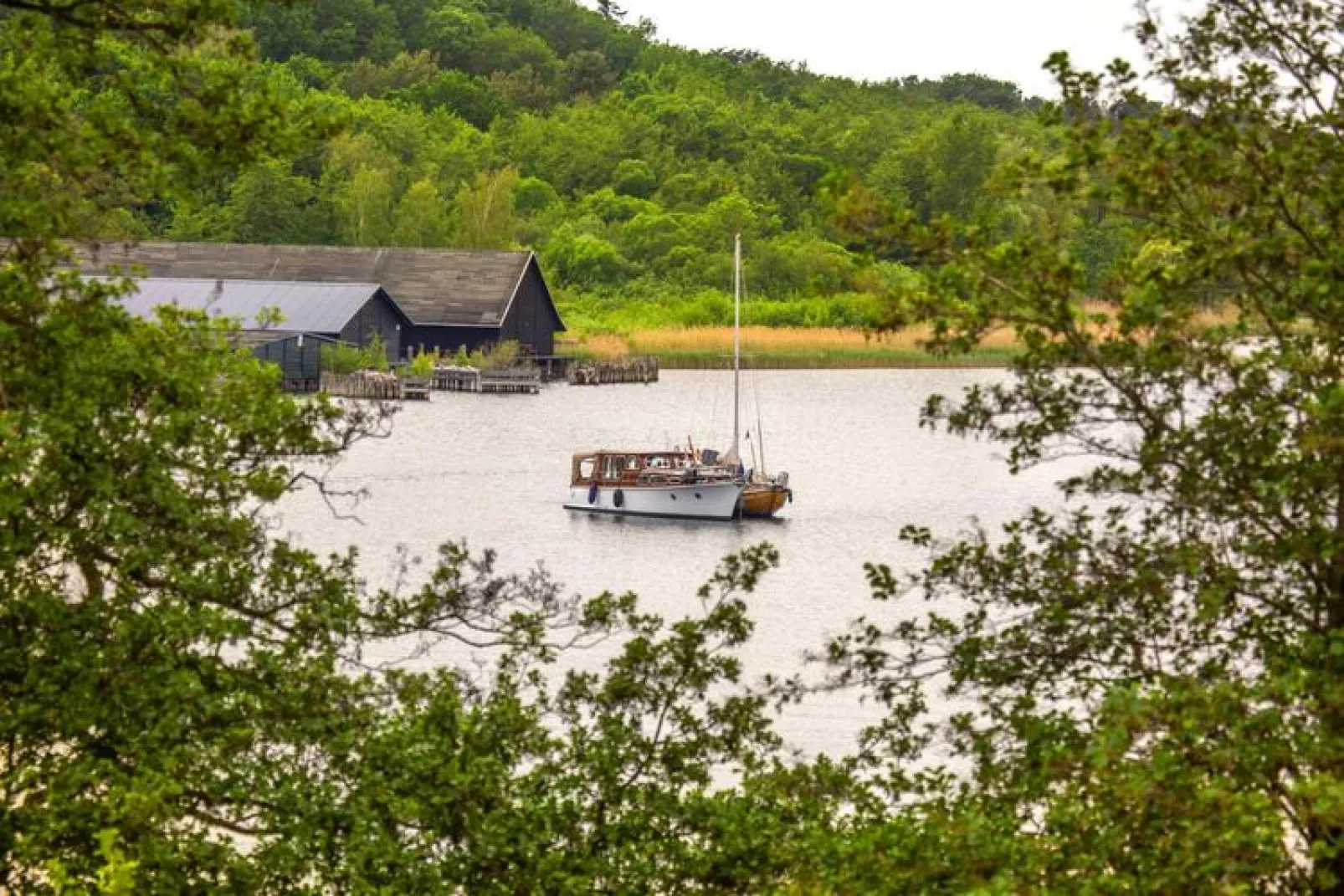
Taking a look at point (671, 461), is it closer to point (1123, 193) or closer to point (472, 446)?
point (472, 446)

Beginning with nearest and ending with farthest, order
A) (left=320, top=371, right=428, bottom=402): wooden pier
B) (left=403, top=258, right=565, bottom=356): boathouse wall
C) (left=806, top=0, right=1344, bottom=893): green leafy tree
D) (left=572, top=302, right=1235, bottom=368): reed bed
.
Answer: (left=806, top=0, right=1344, bottom=893): green leafy tree < (left=320, top=371, right=428, bottom=402): wooden pier < (left=403, top=258, right=565, bottom=356): boathouse wall < (left=572, top=302, right=1235, bottom=368): reed bed

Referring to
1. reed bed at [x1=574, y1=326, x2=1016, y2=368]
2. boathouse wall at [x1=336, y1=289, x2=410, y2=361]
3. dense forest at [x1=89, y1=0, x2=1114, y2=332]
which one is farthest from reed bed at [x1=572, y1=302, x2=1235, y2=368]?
boathouse wall at [x1=336, y1=289, x2=410, y2=361]

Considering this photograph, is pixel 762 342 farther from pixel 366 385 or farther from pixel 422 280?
pixel 366 385

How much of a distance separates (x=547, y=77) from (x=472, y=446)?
86539 millimetres

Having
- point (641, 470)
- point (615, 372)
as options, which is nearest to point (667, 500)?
point (641, 470)

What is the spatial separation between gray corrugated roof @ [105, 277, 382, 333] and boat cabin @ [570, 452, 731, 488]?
24849 millimetres

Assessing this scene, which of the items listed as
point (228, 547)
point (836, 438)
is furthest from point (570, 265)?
point (228, 547)

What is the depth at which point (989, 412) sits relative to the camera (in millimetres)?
9148

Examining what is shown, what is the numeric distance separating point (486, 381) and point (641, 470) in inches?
1118

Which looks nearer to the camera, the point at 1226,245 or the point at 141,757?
the point at 1226,245

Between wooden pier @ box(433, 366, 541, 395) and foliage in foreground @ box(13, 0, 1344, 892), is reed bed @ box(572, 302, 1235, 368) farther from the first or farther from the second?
foliage in foreground @ box(13, 0, 1344, 892)

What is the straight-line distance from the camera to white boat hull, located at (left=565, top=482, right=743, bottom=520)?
40.9 meters

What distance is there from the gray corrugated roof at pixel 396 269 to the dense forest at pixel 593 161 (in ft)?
19.3

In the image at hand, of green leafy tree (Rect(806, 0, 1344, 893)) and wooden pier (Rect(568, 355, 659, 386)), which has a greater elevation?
green leafy tree (Rect(806, 0, 1344, 893))
